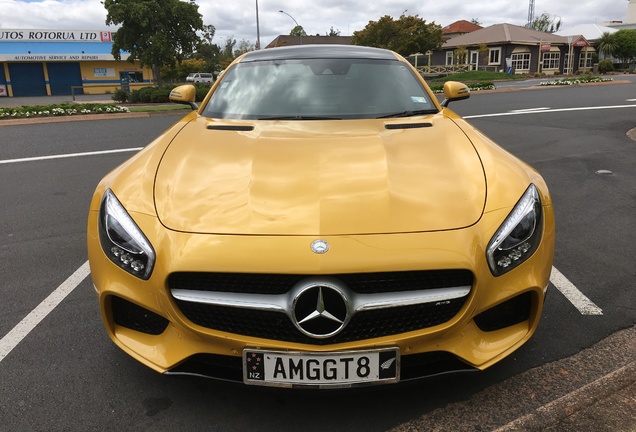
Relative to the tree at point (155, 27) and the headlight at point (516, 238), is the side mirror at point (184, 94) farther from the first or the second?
the tree at point (155, 27)

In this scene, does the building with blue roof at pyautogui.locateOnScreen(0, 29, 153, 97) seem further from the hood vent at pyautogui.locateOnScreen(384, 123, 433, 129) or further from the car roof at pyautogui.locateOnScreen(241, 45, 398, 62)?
the hood vent at pyautogui.locateOnScreen(384, 123, 433, 129)

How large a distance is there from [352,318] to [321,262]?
0.25 m

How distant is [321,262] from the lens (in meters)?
1.84

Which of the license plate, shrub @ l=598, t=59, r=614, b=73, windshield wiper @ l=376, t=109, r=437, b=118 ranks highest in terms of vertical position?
shrub @ l=598, t=59, r=614, b=73

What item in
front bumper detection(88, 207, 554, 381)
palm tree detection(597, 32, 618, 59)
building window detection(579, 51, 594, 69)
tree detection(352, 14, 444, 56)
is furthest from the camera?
building window detection(579, 51, 594, 69)

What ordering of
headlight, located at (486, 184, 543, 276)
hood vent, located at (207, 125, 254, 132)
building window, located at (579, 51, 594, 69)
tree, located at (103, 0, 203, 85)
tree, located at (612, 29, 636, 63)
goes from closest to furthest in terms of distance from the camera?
headlight, located at (486, 184, 543, 276) → hood vent, located at (207, 125, 254, 132) → tree, located at (103, 0, 203, 85) → tree, located at (612, 29, 636, 63) → building window, located at (579, 51, 594, 69)

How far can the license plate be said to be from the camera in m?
1.88

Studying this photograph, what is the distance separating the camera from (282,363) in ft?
6.21

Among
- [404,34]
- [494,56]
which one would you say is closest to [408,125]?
[404,34]

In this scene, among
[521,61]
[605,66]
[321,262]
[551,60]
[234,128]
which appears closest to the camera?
[321,262]

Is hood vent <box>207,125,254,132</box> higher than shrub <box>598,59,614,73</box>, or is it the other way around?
shrub <box>598,59,614,73</box>

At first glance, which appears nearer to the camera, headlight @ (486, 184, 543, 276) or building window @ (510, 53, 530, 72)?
headlight @ (486, 184, 543, 276)

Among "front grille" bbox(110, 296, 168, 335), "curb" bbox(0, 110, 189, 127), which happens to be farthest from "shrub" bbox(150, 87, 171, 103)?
"front grille" bbox(110, 296, 168, 335)

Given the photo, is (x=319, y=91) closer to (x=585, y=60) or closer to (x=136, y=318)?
(x=136, y=318)
